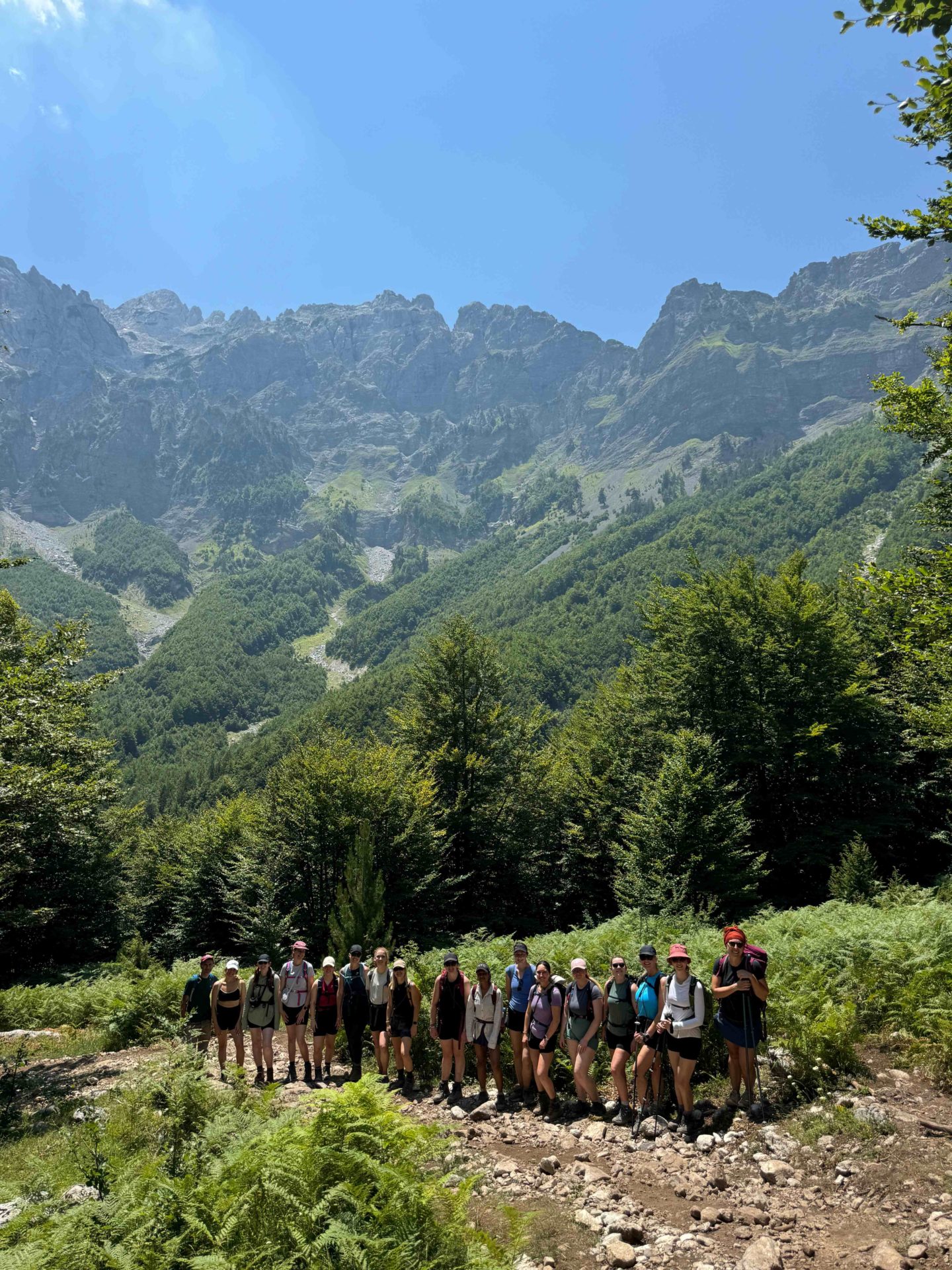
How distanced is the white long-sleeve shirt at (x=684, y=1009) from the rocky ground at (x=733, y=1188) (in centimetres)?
81

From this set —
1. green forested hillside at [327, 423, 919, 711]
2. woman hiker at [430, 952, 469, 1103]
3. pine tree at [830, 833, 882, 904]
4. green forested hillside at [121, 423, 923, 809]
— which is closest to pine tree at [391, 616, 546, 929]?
pine tree at [830, 833, 882, 904]

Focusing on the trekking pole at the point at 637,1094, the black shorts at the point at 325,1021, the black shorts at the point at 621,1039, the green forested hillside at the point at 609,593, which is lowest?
the trekking pole at the point at 637,1094

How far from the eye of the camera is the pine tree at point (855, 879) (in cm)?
1564

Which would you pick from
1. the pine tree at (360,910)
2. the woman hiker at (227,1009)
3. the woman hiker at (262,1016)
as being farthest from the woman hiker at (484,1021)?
the pine tree at (360,910)

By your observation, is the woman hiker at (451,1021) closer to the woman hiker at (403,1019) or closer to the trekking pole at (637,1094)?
the woman hiker at (403,1019)

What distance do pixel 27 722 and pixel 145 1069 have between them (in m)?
6.01

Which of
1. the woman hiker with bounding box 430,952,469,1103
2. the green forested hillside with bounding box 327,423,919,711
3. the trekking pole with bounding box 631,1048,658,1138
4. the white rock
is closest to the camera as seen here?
the white rock

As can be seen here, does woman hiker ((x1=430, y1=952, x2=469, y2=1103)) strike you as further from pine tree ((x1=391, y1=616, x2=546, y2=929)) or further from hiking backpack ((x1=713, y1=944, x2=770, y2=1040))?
pine tree ((x1=391, y1=616, x2=546, y2=929))

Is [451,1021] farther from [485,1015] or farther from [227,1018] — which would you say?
[227,1018]

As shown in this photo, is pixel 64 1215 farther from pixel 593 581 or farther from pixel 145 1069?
pixel 593 581

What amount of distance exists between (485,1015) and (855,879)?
1160 cm

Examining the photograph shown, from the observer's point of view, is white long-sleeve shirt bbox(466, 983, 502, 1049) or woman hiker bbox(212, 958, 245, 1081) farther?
woman hiker bbox(212, 958, 245, 1081)

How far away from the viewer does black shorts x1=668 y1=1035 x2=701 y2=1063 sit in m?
6.89

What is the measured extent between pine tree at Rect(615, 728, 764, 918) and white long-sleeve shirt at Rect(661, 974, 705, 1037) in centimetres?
1020
